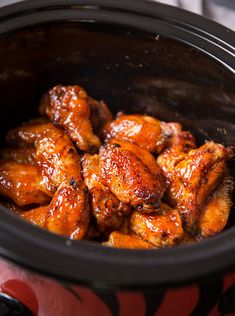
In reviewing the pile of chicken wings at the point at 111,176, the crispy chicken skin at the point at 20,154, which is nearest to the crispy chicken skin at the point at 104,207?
the pile of chicken wings at the point at 111,176

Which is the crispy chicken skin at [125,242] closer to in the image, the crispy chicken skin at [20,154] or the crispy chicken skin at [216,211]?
the crispy chicken skin at [216,211]

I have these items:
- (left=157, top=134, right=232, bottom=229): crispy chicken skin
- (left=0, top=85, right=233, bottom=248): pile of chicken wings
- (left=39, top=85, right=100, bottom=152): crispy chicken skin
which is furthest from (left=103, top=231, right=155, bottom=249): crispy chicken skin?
(left=39, top=85, right=100, bottom=152): crispy chicken skin

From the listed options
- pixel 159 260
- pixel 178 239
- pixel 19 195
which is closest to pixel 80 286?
pixel 159 260

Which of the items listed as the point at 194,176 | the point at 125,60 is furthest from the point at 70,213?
the point at 125,60

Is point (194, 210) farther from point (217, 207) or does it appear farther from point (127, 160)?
point (127, 160)

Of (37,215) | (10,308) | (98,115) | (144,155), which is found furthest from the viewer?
(98,115)

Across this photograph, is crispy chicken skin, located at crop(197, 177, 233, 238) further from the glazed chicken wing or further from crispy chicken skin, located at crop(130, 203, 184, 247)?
the glazed chicken wing

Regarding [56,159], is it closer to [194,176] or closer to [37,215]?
[37,215]
